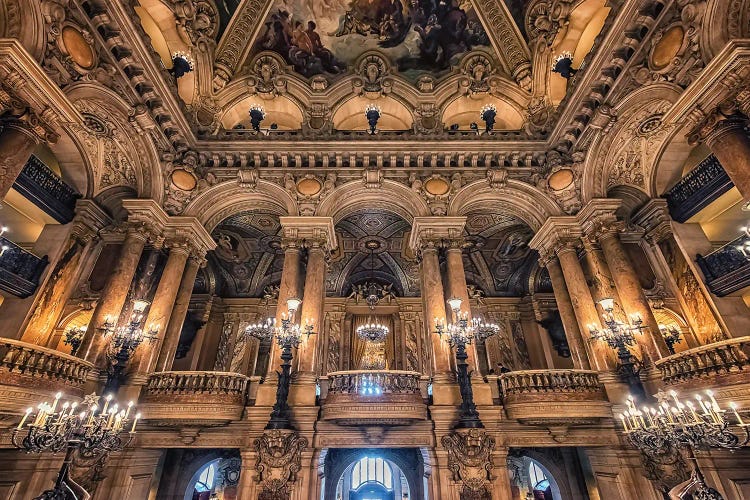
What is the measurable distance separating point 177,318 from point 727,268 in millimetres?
14969

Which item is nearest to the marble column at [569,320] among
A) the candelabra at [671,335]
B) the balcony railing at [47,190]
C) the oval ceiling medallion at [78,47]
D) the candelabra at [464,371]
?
the candelabra at [671,335]

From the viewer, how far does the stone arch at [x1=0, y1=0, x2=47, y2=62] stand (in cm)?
635

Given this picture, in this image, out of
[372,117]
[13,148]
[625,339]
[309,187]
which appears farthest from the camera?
[372,117]

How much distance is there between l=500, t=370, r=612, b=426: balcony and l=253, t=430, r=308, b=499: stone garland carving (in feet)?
17.2

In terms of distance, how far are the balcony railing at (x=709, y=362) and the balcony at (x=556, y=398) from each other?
1.57m

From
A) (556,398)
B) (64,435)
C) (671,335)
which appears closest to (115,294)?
(64,435)

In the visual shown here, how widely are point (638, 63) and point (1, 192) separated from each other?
568 inches

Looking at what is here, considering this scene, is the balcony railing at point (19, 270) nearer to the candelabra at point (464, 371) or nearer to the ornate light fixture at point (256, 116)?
the ornate light fixture at point (256, 116)

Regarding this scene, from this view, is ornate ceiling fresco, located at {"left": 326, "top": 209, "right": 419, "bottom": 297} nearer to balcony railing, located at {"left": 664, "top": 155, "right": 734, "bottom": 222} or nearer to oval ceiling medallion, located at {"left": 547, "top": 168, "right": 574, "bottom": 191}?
oval ceiling medallion, located at {"left": 547, "top": 168, "right": 574, "bottom": 191}

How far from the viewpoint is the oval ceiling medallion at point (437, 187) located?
11539 millimetres

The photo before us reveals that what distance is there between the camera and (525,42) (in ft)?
41.8

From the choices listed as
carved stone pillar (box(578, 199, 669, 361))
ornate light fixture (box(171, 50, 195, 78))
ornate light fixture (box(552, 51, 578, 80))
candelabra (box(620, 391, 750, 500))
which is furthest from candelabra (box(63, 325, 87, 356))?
ornate light fixture (box(552, 51, 578, 80))

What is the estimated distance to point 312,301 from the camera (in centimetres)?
985

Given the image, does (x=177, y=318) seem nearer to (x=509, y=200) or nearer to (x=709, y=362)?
(x=509, y=200)
